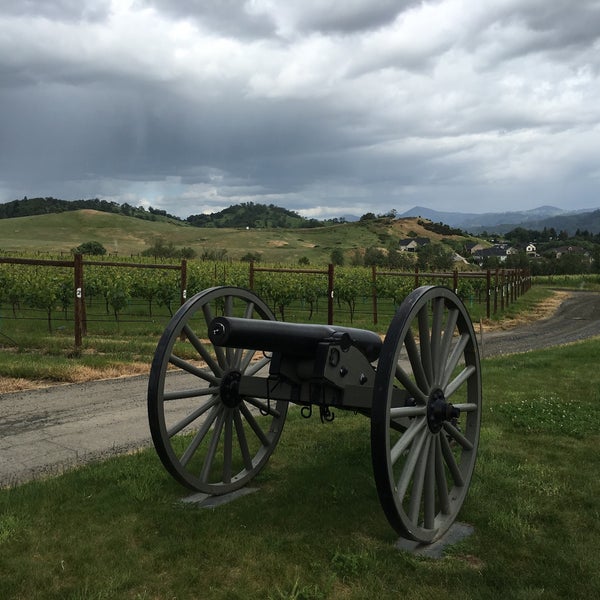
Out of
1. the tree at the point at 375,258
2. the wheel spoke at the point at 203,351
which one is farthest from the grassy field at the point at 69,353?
the tree at the point at 375,258

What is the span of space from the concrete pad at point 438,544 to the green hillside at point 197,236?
323 feet

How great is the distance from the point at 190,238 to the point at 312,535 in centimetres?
13308

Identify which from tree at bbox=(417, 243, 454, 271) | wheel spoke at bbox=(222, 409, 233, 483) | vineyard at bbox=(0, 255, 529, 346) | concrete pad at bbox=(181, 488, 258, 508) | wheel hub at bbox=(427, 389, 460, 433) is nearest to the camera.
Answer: wheel hub at bbox=(427, 389, 460, 433)

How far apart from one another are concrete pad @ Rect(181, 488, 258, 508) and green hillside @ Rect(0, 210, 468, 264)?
9769cm

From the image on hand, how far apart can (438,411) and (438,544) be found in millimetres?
895

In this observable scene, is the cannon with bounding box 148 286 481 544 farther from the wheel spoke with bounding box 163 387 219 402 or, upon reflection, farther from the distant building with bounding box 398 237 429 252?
the distant building with bounding box 398 237 429 252

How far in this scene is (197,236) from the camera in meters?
136

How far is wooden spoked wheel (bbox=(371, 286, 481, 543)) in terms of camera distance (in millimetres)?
3223

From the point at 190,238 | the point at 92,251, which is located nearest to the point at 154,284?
the point at 92,251

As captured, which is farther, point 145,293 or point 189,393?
point 145,293

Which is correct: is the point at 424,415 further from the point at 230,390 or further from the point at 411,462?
the point at 230,390

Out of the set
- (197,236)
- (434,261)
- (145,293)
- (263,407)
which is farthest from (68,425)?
(197,236)

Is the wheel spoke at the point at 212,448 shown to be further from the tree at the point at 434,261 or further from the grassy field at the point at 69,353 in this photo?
the tree at the point at 434,261

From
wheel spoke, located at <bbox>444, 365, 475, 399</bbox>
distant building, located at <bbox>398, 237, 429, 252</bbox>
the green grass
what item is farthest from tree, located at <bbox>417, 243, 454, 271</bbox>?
wheel spoke, located at <bbox>444, 365, 475, 399</bbox>
